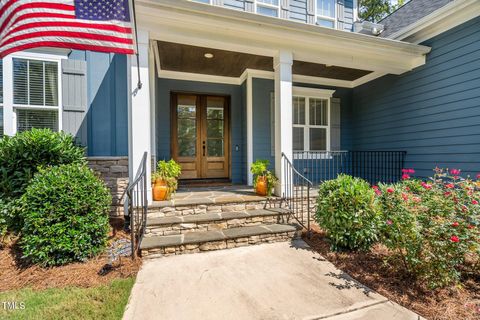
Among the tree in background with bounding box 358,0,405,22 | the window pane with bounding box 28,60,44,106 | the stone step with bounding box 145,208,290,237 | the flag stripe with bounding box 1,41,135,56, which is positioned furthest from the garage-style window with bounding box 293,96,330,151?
the tree in background with bounding box 358,0,405,22

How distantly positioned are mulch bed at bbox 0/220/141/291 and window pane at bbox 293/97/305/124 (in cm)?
507

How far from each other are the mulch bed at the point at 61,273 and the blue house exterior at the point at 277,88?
4.58ft


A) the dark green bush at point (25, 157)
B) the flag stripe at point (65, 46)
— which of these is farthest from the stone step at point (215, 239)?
the flag stripe at point (65, 46)

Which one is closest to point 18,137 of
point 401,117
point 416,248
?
point 416,248

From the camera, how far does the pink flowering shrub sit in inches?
87.4

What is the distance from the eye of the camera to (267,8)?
5.97 m

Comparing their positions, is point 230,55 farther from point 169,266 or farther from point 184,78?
point 169,266

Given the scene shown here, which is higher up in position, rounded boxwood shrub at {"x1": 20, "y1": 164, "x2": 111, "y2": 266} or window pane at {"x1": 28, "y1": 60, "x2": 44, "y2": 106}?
window pane at {"x1": 28, "y1": 60, "x2": 44, "y2": 106}

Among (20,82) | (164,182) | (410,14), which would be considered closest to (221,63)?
(164,182)

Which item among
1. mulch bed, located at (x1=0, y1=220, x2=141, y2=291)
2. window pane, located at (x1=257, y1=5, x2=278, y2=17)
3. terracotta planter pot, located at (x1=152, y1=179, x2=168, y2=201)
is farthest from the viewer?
window pane, located at (x1=257, y1=5, x2=278, y2=17)

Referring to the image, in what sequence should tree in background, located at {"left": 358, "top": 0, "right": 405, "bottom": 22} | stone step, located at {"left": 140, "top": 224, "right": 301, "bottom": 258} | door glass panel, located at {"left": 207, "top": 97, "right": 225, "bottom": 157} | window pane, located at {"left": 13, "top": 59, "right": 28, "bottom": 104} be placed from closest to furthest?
stone step, located at {"left": 140, "top": 224, "right": 301, "bottom": 258} < window pane, located at {"left": 13, "top": 59, "right": 28, "bottom": 104} < door glass panel, located at {"left": 207, "top": 97, "right": 225, "bottom": 157} < tree in background, located at {"left": 358, "top": 0, "right": 405, "bottom": 22}

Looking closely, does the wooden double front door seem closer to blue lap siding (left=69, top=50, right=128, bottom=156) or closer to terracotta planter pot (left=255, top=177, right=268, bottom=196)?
blue lap siding (left=69, top=50, right=128, bottom=156)

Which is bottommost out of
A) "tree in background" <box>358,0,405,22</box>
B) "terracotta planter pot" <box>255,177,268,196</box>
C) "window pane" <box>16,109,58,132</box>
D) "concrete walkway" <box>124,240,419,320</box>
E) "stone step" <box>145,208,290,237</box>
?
"concrete walkway" <box>124,240,419,320</box>

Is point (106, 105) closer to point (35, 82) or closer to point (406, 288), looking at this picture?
point (35, 82)
